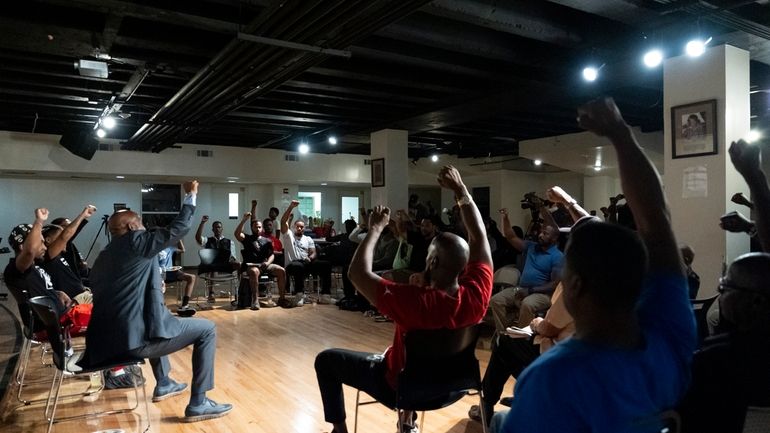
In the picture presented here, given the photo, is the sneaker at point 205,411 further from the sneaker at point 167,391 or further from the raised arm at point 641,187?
the raised arm at point 641,187

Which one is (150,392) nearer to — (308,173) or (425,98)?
(425,98)

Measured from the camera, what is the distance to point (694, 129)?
4469 mm

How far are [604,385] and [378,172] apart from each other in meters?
7.92

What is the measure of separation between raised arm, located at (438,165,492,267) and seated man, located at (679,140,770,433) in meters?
1.19

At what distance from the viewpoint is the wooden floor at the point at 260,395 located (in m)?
3.44

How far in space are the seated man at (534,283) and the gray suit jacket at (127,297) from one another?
9.44 feet

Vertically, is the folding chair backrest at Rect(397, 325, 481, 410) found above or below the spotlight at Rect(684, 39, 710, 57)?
below

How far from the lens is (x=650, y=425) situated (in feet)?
3.34

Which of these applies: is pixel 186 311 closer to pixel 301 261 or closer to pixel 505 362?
pixel 301 261

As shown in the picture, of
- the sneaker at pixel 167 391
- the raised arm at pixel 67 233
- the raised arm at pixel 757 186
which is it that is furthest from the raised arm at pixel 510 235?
the raised arm at pixel 67 233

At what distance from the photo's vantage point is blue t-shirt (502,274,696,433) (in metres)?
0.93

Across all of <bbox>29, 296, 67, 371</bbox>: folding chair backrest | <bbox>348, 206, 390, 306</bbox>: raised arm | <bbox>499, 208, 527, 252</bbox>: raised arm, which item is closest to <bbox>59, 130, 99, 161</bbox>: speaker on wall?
<bbox>29, 296, 67, 371</bbox>: folding chair backrest

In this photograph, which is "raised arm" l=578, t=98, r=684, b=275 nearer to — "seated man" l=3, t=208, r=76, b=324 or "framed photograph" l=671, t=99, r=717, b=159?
"framed photograph" l=671, t=99, r=717, b=159

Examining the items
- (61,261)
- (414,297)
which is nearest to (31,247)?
(61,261)
